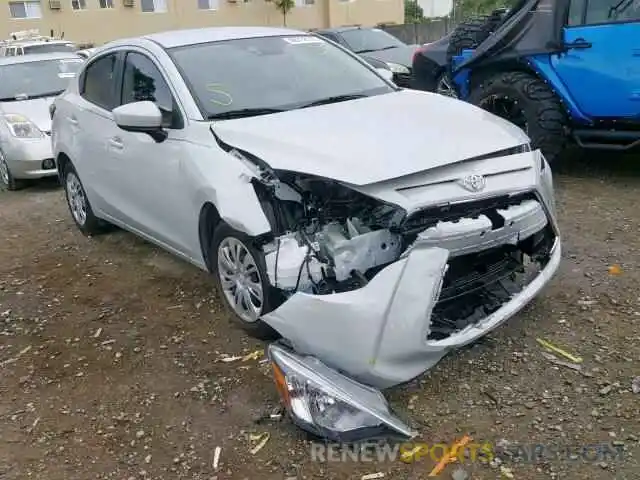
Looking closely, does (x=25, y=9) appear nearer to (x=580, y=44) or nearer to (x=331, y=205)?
(x=580, y=44)

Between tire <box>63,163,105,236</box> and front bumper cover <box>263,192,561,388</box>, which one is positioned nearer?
front bumper cover <box>263,192,561,388</box>

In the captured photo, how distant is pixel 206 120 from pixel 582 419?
2.52 m

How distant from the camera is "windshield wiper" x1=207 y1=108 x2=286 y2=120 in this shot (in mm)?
3904

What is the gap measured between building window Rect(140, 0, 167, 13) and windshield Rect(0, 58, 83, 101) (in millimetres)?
23887

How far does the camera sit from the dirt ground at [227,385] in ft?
9.24

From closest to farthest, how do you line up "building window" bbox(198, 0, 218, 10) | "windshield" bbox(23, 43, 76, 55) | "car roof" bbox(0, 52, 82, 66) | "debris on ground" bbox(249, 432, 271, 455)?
"debris on ground" bbox(249, 432, 271, 455), "car roof" bbox(0, 52, 82, 66), "windshield" bbox(23, 43, 76, 55), "building window" bbox(198, 0, 218, 10)

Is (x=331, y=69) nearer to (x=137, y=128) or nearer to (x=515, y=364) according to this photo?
(x=137, y=128)

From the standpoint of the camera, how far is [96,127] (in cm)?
503

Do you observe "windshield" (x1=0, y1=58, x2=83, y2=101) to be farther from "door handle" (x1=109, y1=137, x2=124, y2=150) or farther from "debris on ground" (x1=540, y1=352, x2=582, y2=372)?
"debris on ground" (x1=540, y1=352, x2=582, y2=372)

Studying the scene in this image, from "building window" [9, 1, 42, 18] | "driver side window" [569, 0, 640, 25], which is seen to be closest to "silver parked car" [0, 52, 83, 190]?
"driver side window" [569, 0, 640, 25]

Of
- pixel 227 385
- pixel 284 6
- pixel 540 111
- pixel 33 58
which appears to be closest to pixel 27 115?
pixel 33 58

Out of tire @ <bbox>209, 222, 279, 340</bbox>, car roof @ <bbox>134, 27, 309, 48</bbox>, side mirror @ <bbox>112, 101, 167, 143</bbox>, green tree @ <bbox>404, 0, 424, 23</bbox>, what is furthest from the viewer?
green tree @ <bbox>404, 0, 424, 23</bbox>

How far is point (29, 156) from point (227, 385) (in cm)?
562

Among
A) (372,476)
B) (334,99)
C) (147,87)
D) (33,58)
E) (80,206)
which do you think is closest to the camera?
(372,476)
